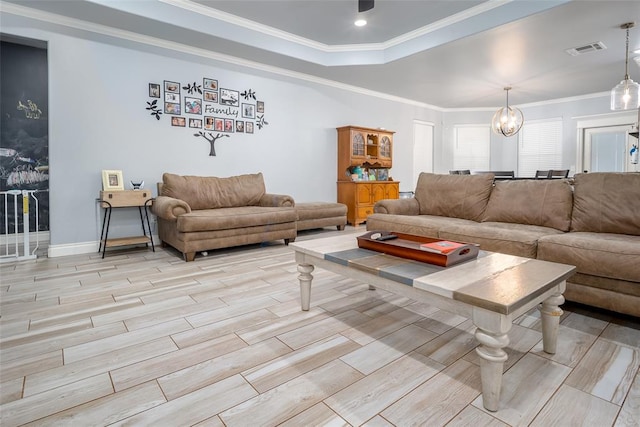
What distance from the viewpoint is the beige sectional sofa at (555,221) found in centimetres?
195

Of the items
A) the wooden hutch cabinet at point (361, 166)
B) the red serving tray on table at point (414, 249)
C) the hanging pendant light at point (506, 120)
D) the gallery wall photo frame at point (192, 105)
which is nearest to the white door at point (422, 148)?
the wooden hutch cabinet at point (361, 166)

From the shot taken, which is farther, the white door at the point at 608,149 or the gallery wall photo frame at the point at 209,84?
the white door at the point at 608,149

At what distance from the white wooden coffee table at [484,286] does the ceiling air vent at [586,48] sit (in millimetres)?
4390

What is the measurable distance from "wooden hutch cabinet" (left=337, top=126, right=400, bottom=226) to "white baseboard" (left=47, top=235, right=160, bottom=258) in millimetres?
3857

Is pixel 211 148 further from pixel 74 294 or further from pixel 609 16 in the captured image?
pixel 609 16

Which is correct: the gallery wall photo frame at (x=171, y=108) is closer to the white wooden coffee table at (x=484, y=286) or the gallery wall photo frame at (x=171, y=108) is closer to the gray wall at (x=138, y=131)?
the gray wall at (x=138, y=131)

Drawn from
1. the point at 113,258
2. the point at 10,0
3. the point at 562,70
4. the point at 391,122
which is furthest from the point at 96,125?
the point at 562,70

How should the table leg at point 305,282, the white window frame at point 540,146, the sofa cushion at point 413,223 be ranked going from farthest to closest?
the white window frame at point 540,146, the sofa cushion at point 413,223, the table leg at point 305,282

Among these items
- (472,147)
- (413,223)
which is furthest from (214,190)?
(472,147)

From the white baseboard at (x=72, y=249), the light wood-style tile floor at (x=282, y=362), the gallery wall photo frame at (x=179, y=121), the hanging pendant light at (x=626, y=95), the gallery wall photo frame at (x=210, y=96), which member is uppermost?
the gallery wall photo frame at (x=210, y=96)

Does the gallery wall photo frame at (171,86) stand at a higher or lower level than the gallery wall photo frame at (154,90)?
higher

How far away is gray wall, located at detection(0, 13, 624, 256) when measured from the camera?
3707 mm

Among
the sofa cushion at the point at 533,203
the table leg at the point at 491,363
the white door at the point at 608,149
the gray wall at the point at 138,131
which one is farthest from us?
the white door at the point at 608,149

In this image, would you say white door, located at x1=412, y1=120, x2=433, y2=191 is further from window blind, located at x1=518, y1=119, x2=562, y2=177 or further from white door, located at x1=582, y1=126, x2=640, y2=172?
white door, located at x1=582, y1=126, x2=640, y2=172
